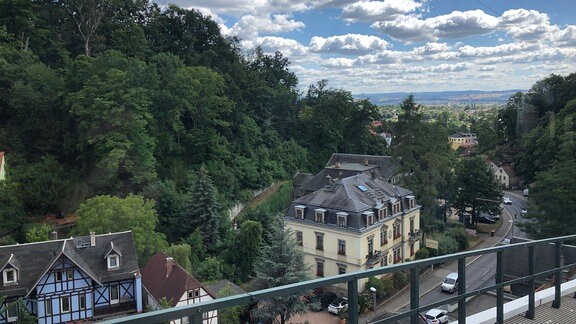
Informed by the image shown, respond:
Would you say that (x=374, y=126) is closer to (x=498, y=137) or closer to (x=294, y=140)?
(x=294, y=140)

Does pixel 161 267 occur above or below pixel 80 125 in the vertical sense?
below

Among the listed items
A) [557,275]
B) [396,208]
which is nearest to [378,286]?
[396,208]

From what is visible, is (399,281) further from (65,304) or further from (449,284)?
(65,304)

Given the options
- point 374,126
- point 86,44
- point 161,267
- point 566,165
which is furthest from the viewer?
point 374,126

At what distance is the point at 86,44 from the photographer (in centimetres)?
2852

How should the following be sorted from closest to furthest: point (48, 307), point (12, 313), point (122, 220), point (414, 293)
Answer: point (414, 293)
point (12, 313)
point (48, 307)
point (122, 220)

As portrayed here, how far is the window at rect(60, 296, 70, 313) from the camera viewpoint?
13836 mm

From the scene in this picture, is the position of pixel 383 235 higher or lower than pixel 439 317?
lower

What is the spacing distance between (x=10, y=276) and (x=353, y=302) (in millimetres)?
14646

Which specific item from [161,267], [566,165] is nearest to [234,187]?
[161,267]

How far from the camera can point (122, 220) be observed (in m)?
17.1

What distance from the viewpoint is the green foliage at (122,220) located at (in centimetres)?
1681

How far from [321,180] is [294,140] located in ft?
28.2

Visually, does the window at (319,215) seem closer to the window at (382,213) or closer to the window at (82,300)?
the window at (382,213)
